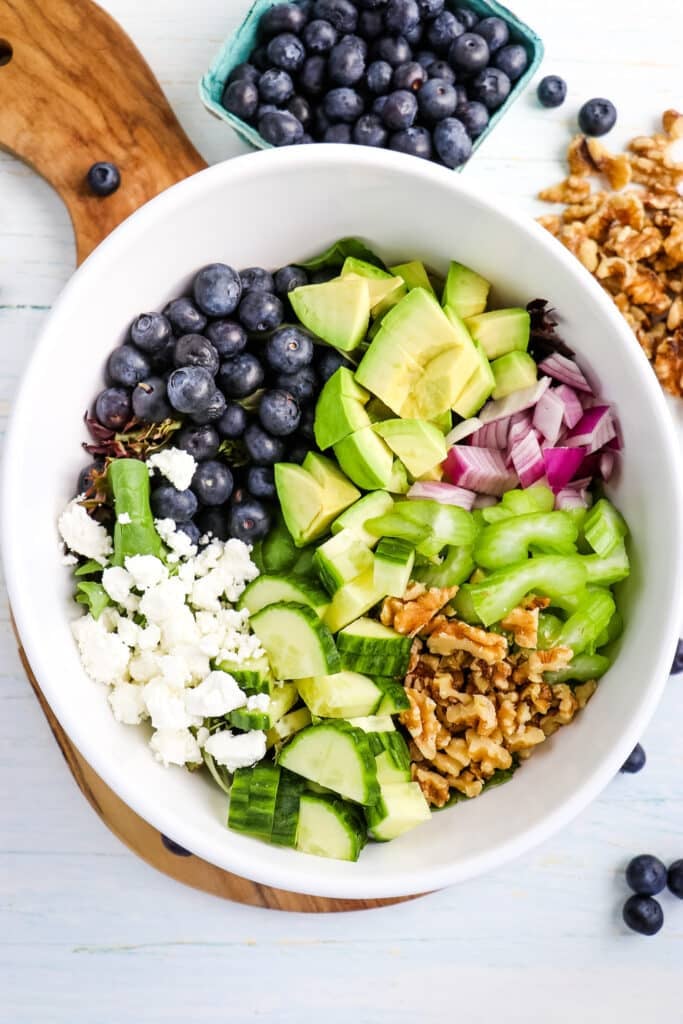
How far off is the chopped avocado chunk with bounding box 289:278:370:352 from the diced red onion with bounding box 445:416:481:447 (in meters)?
0.22

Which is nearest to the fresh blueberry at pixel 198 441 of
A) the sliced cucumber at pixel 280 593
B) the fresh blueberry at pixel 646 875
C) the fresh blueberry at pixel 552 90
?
the sliced cucumber at pixel 280 593

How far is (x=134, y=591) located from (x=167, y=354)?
0.40 meters

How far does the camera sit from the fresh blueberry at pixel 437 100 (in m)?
1.70

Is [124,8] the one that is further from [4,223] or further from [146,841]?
[146,841]

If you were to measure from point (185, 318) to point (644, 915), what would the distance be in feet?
4.68

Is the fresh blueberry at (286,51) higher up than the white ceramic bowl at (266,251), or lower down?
higher up

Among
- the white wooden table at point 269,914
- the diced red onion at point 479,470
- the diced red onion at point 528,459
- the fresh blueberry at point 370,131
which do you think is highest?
the fresh blueberry at point 370,131

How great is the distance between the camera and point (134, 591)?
148 cm

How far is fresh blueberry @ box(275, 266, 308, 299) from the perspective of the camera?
5.24ft

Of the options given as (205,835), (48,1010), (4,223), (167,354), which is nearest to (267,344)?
(167,354)

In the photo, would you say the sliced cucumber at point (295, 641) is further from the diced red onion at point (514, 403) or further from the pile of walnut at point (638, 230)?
the pile of walnut at point (638, 230)

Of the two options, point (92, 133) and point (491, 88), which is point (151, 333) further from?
point (491, 88)

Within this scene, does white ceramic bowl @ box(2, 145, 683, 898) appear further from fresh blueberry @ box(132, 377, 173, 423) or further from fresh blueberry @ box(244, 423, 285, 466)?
fresh blueberry @ box(244, 423, 285, 466)

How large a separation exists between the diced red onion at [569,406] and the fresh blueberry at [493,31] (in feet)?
2.29
